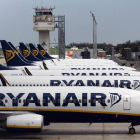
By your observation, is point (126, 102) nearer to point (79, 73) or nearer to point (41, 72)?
point (41, 72)

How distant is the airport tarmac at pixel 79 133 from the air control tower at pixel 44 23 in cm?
8291

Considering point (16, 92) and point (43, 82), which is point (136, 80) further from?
point (16, 92)

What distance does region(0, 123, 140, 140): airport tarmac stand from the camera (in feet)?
83.5

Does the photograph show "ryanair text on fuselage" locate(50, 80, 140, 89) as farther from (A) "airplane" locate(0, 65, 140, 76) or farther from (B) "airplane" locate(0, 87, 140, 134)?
(B) "airplane" locate(0, 87, 140, 134)

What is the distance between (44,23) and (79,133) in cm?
8648

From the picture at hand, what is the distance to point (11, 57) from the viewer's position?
51625mm

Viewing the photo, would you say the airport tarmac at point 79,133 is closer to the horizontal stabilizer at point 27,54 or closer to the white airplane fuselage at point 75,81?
the white airplane fuselage at point 75,81

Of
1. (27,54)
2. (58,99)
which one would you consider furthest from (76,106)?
(27,54)

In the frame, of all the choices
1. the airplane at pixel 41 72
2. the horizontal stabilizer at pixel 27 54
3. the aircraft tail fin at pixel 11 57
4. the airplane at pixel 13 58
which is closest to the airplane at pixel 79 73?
the airplane at pixel 41 72

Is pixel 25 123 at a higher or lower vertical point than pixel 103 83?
lower

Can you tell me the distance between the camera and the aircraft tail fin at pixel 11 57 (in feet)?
167

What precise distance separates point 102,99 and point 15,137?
6.19 metres

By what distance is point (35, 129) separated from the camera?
24328mm

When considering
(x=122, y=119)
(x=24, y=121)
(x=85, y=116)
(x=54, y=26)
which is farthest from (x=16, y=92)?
(x=54, y=26)
